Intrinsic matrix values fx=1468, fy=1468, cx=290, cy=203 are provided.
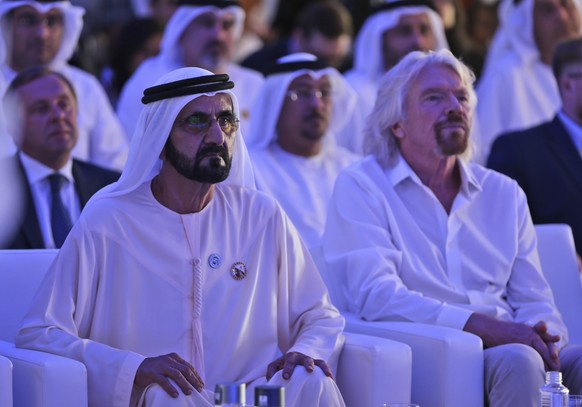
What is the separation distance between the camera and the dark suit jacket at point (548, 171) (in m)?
8.44

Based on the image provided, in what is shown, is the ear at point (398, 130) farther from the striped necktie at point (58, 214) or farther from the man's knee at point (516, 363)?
the striped necktie at point (58, 214)

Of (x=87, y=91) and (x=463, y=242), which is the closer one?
(x=463, y=242)

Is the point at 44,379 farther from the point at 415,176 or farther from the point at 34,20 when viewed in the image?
the point at 34,20

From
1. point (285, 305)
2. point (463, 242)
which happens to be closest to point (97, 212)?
point (285, 305)

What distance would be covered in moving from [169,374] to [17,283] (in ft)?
3.53

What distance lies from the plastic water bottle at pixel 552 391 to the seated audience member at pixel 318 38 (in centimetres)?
594

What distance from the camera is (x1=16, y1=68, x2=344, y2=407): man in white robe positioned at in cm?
554

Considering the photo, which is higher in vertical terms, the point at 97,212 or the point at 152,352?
the point at 97,212

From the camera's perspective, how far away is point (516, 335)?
20.4ft

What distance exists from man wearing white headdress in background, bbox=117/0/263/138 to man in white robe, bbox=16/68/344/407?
435 centimetres

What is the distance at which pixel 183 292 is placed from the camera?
5707 mm

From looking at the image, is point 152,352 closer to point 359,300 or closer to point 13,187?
point 359,300

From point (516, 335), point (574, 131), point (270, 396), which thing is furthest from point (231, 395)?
point (574, 131)

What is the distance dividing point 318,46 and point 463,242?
4.85 m
